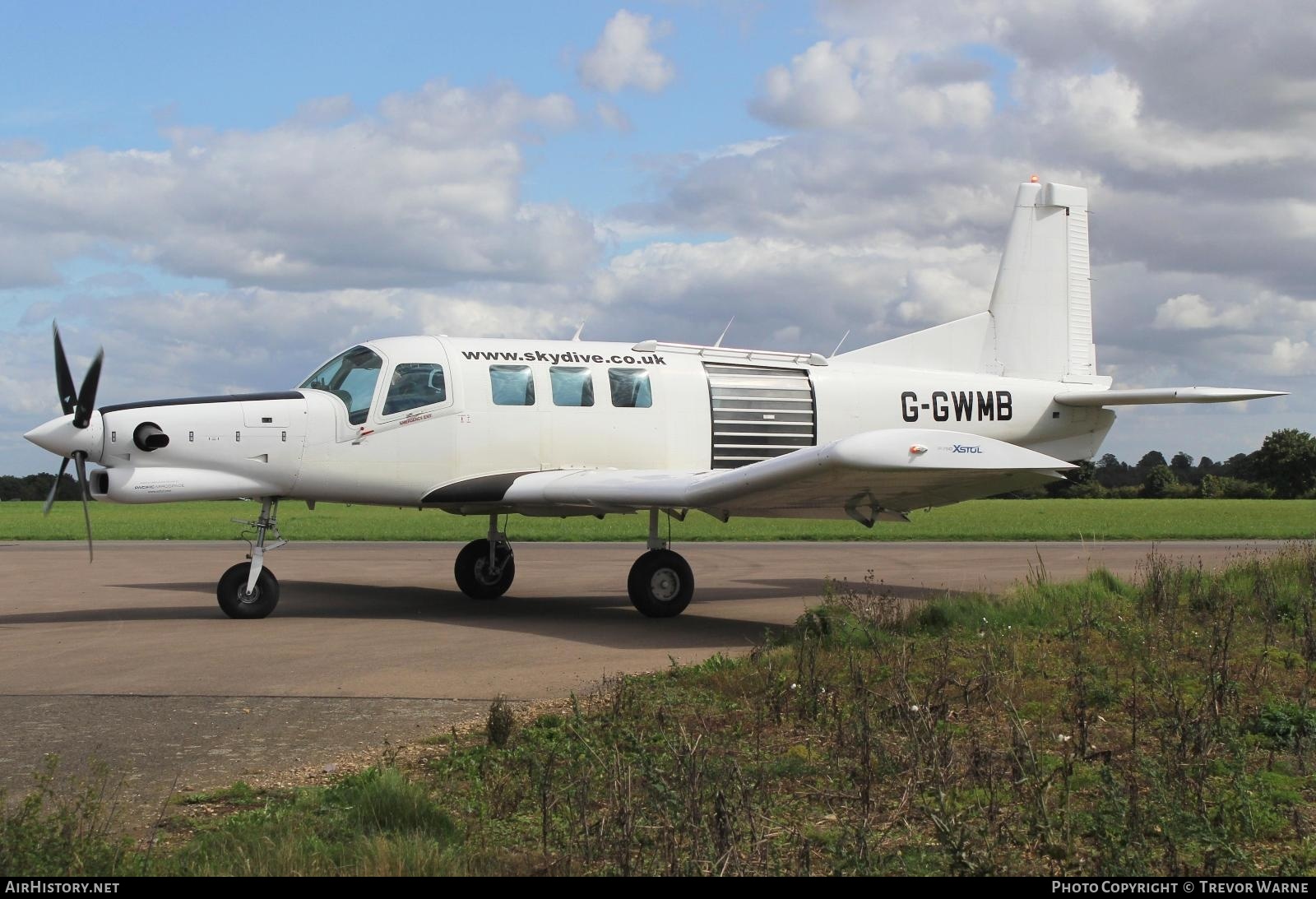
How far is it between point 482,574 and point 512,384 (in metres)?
2.96

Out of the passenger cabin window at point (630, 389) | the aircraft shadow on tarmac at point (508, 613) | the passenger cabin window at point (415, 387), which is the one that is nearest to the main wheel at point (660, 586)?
the aircraft shadow on tarmac at point (508, 613)

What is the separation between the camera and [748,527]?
37.0 meters

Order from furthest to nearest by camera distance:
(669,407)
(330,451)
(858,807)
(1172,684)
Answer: (669,407) < (330,451) < (1172,684) < (858,807)

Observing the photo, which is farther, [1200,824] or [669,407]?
[669,407]

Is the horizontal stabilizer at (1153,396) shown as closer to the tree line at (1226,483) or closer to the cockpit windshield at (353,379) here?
the cockpit windshield at (353,379)

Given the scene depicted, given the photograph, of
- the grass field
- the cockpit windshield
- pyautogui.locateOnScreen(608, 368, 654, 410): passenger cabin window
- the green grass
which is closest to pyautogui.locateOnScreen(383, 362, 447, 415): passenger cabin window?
the cockpit windshield

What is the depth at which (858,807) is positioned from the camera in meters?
5.51

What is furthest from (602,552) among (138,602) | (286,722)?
(286,722)

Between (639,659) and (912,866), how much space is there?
628 centimetres

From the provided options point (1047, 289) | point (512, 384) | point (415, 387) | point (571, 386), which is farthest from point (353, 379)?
point (1047, 289)

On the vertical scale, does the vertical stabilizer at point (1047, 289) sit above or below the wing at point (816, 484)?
above

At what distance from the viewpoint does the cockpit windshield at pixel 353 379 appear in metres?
14.1

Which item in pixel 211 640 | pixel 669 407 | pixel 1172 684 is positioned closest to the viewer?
pixel 1172 684
